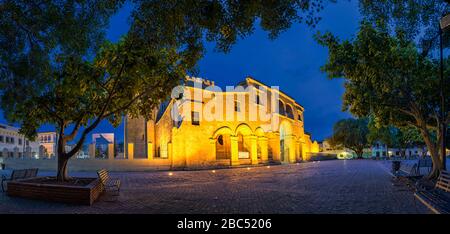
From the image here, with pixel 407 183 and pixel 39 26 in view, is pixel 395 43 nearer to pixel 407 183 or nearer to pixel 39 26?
pixel 407 183

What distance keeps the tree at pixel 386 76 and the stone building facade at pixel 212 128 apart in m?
13.6

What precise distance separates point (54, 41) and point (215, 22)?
5563 millimetres

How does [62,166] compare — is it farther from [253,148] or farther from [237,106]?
[253,148]

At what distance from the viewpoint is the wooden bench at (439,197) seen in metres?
6.90

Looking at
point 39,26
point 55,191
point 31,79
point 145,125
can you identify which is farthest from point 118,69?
point 145,125

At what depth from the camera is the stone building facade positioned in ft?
94.0

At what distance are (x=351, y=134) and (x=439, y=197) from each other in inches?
2037

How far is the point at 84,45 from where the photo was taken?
9930mm

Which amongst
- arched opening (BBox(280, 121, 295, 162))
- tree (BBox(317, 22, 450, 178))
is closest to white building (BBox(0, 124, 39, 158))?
arched opening (BBox(280, 121, 295, 162))

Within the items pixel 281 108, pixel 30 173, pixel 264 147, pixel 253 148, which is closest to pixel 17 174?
pixel 30 173

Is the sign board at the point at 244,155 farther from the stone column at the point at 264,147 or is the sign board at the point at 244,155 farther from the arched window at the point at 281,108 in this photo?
the arched window at the point at 281,108

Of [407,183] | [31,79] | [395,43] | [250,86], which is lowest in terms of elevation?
[407,183]

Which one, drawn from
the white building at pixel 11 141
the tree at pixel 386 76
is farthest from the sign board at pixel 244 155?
the white building at pixel 11 141

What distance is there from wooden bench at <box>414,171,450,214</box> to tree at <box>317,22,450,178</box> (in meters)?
4.87
